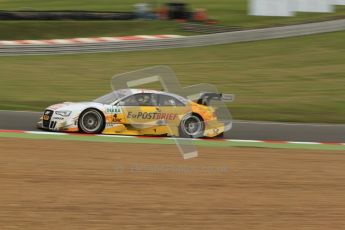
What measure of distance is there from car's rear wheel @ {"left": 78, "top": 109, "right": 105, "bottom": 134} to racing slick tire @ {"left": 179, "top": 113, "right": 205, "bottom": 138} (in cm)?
157

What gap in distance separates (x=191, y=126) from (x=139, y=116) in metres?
1.05

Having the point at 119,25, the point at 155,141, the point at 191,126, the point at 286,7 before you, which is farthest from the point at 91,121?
the point at 286,7

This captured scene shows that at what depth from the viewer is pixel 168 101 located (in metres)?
12.4

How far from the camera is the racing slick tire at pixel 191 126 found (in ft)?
40.3

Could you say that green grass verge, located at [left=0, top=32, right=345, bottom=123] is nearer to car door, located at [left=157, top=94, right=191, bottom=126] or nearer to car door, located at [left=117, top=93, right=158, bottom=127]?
car door, located at [left=157, top=94, right=191, bottom=126]

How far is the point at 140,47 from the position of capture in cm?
2619

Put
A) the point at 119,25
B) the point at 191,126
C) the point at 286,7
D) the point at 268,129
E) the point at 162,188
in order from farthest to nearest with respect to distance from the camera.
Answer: the point at 286,7 < the point at 119,25 < the point at 268,129 < the point at 191,126 < the point at 162,188

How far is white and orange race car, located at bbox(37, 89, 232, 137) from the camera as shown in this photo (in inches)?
480

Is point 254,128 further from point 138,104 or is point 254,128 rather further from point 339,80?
point 339,80

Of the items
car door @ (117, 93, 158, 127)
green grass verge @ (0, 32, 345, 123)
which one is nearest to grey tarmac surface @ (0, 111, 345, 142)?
green grass verge @ (0, 32, 345, 123)

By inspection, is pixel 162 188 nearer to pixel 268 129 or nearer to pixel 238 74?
pixel 268 129

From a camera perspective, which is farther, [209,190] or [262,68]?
[262,68]

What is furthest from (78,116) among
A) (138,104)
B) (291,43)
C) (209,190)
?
(291,43)

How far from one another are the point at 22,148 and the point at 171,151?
238cm
